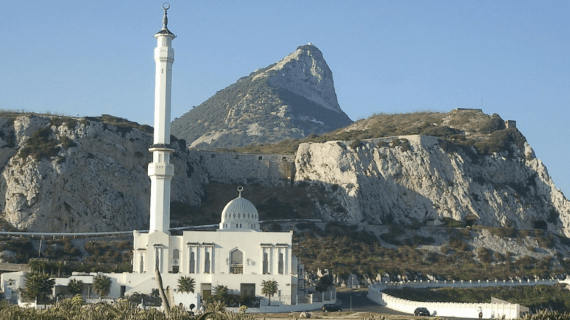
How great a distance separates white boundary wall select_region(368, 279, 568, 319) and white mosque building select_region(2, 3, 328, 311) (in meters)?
6.55

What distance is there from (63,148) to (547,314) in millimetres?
77015

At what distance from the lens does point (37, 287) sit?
7844 centimetres

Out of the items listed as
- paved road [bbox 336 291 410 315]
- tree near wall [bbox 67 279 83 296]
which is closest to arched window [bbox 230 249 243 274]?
paved road [bbox 336 291 410 315]

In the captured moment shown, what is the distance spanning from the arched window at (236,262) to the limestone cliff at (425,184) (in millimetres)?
35954

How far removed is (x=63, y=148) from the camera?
118125mm

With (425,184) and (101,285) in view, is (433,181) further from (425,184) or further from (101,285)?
(101,285)

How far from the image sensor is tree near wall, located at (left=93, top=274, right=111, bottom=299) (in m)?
82.6

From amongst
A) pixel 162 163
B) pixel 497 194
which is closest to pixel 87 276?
pixel 162 163

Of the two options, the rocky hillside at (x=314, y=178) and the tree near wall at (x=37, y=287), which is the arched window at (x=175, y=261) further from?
the rocky hillside at (x=314, y=178)

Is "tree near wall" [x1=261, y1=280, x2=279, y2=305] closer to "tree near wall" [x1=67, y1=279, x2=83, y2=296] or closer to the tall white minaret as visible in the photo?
the tall white minaret

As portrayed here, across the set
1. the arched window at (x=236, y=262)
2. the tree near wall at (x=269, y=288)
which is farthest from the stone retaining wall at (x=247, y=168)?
the tree near wall at (x=269, y=288)

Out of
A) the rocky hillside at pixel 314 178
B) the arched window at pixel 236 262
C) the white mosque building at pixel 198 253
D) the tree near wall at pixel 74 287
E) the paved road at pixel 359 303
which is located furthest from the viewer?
the rocky hillside at pixel 314 178

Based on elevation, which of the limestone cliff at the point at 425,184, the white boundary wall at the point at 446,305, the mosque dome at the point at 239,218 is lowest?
the white boundary wall at the point at 446,305

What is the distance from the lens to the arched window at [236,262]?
8888 centimetres
